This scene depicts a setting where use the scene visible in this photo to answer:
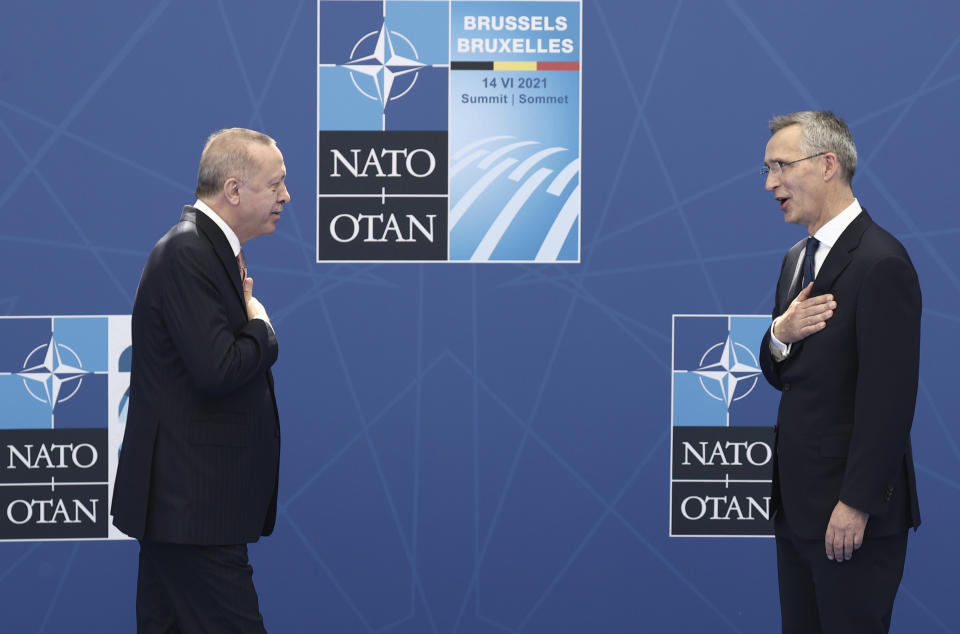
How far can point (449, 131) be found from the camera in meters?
3.05

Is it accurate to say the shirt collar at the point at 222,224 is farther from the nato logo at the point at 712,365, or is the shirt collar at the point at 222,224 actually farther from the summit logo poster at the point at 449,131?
the nato logo at the point at 712,365

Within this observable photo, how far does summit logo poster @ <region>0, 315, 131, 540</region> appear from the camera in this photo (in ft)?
9.98

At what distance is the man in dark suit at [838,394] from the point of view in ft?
6.45

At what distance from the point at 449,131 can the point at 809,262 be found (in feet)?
4.27

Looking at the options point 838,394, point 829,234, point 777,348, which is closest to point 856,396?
point 838,394

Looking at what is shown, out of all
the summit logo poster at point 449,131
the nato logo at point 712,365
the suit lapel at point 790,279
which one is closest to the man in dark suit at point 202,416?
the summit logo poster at point 449,131

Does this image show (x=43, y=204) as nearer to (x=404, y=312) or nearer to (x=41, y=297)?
(x=41, y=297)

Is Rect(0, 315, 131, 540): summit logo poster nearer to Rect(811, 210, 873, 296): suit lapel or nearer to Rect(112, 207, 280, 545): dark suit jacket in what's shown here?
Rect(112, 207, 280, 545): dark suit jacket

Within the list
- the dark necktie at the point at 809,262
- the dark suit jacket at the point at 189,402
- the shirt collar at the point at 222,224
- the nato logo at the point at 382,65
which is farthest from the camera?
the nato logo at the point at 382,65

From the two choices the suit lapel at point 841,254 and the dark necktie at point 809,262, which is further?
the dark necktie at point 809,262

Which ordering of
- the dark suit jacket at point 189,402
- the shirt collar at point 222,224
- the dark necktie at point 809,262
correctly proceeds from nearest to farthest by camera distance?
the dark suit jacket at point 189,402 → the shirt collar at point 222,224 → the dark necktie at point 809,262

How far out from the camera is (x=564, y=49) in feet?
10.0

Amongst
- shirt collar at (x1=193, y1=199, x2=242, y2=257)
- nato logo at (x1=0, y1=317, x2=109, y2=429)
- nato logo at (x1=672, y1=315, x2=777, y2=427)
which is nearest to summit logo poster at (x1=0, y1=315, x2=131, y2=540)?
nato logo at (x1=0, y1=317, x2=109, y2=429)

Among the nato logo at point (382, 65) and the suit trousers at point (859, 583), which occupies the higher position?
the nato logo at point (382, 65)
